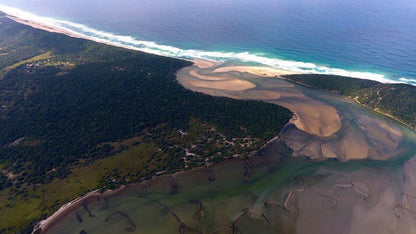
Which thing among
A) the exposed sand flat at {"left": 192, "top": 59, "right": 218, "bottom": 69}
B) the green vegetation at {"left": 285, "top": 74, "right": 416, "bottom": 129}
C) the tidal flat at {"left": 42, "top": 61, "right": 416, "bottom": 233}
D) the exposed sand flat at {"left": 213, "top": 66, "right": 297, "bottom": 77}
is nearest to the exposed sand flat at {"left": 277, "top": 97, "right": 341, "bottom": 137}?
the tidal flat at {"left": 42, "top": 61, "right": 416, "bottom": 233}

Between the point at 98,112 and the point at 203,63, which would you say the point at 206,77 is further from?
the point at 98,112

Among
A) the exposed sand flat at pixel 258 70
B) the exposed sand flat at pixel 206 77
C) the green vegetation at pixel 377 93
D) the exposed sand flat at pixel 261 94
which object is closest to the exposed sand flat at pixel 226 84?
the exposed sand flat at pixel 206 77

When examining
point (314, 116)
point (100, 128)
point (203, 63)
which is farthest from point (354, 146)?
point (203, 63)

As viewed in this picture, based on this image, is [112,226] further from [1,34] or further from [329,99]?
[1,34]

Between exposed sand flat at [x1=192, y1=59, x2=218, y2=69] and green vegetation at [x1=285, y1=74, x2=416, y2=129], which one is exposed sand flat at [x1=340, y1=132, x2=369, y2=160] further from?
exposed sand flat at [x1=192, y1=59, x2=218, y2=69]

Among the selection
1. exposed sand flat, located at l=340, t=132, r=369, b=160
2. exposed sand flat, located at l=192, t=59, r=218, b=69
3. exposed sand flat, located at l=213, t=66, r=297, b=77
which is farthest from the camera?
exposed sand flat, located at l=192, t=59, r=218, b=69

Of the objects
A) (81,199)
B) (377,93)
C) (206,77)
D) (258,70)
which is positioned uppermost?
(258,70)

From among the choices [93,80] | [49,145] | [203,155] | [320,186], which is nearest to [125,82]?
[93,80]
